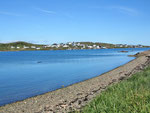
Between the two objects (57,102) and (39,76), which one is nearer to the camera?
(57,102)

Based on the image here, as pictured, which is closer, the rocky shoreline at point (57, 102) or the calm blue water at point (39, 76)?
the rocky shoreline at point (57, 102)

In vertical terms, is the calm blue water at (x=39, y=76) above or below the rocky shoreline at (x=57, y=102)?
below

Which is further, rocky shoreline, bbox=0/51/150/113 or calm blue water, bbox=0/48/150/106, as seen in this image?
calm blue water, bbox=0/48/150/106

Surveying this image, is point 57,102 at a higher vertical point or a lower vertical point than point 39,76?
higher

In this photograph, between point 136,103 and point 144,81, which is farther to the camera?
point 144,81

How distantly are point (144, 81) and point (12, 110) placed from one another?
11.7 metres

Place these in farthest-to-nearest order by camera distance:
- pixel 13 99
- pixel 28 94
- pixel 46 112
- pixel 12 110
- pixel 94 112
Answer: pixel 28 94, pixel 13 99, pixel 12 110, pixel 46 112, pixel 94 112

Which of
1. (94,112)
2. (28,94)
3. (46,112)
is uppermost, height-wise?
(94,112)

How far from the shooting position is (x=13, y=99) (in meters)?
20.8

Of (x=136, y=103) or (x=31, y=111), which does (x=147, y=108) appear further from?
(x=31, y=111)

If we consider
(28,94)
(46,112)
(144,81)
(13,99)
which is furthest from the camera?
(28,94)

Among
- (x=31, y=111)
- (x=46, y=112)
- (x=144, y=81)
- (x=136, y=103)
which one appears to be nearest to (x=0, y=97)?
(x=31, y=111)

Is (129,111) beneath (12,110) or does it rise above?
above

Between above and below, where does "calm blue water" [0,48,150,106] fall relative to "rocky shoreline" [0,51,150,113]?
below
